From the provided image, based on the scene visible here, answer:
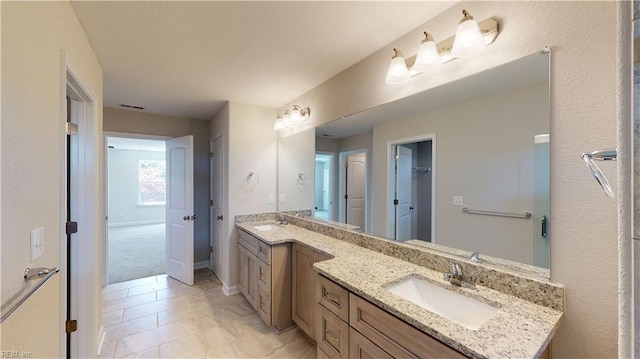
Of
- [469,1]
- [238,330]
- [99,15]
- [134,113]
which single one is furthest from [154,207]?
[469,1]

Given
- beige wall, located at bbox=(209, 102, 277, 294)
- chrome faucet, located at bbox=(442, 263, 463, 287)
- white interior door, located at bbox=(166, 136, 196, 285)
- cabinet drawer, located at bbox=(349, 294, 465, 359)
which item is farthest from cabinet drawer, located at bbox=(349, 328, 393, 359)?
white interior door, located at bbox=(166, 136, 196, 285)

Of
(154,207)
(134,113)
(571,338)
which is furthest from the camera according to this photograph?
(154,207)

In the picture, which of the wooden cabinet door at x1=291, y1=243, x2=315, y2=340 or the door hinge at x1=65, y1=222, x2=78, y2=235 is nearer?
the door hinge at x1=65, y1=222, x2=78, y2=235

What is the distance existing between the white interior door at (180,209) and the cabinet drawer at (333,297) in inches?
99.6

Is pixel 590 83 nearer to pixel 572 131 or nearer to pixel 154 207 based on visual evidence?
pixel 572 131

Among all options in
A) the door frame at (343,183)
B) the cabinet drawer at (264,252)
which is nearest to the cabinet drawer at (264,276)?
the cabinet drawer at (264,252)

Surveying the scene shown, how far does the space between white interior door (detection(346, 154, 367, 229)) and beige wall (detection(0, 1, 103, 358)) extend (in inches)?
75.8

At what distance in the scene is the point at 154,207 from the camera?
26.5 ft

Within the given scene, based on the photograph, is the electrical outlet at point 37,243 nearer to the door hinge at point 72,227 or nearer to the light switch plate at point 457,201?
the door hinge at point 72,227

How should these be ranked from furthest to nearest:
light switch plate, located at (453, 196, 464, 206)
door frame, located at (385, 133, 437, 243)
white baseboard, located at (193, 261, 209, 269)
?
white baseboard, located at (193, 261, 209, 269)
door frame, located at (385, 133, 437, 243)
light switch plate, located at (453, 196, 464, 206)

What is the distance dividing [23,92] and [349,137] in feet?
6.61

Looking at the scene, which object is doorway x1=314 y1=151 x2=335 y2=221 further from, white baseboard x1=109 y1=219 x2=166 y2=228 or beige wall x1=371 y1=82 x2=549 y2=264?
white baseboard x1=109 y1=219 x2=166 y2=228

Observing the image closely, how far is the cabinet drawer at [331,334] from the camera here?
1366 millimetres

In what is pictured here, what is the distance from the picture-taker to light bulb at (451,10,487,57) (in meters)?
1.24
